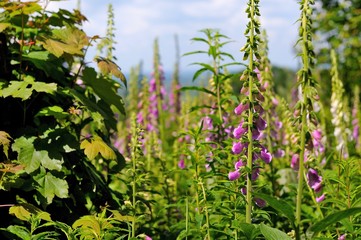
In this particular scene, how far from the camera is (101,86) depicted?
346cm

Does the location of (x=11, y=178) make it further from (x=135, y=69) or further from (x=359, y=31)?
(x=359, y=31)

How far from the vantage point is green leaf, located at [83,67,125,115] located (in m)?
3.43

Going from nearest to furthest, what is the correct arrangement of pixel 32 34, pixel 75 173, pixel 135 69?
pixel 75 173 → pixel 32 34 → pixel 135 69

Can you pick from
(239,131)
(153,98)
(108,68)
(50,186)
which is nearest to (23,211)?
(50,186)

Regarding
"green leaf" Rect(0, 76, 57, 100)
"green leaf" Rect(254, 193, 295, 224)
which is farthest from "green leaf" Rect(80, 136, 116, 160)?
"green leaf" Rect(254, 193, 295, 224)

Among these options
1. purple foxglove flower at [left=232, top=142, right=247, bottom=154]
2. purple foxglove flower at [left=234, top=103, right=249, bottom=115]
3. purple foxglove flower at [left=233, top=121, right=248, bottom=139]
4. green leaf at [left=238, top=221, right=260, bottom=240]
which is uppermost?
purple foxglove flower at [left=234, top=103, right=249, bottom=115]

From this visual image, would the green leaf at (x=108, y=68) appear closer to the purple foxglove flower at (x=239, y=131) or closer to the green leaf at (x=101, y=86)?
the green leaf at (x=101, y=86)

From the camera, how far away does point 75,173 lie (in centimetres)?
331

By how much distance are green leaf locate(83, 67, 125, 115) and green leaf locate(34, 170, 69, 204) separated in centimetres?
65

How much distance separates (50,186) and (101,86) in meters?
0.74

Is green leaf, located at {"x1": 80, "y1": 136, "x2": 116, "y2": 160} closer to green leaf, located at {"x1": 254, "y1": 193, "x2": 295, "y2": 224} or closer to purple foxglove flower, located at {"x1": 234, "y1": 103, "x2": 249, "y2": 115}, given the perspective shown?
purple foxglove flower, located at {"x1": 234, "y1": 103, "x2": 249, "y2": 115}

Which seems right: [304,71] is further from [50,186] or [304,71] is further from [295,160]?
[50,186]

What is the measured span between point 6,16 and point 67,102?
608 millimetres

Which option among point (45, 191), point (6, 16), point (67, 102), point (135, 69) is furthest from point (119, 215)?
point (135, 69)
